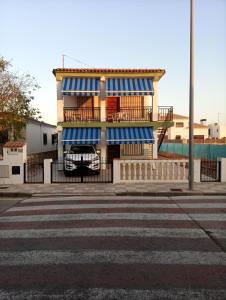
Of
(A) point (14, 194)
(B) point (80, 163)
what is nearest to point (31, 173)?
(B) point (80, 163)

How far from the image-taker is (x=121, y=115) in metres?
22.6

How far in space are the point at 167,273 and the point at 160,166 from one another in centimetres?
1009

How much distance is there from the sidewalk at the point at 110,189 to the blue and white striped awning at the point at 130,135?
5.93 m

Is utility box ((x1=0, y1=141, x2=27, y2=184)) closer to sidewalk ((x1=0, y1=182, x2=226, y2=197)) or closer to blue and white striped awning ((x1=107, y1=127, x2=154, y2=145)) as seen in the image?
sidewalk ((x1=0, y1=182, x2=226, y2=197))

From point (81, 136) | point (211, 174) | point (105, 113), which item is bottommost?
point (211, 174)

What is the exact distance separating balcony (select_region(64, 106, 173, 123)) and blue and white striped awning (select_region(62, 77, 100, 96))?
204 cm

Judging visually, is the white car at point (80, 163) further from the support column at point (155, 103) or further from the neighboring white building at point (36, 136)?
the neighboring white building at point (36, 136)

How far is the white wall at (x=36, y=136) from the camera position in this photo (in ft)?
85.9

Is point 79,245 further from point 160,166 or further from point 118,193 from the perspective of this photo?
point 160,166

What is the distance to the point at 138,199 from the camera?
1096 cm

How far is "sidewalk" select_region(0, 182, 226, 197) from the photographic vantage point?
1195 centimetres

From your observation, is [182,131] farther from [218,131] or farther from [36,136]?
[36,136]

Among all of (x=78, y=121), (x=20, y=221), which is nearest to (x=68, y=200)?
(x=20, y=221)

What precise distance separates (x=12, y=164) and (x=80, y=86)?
26.2ft
